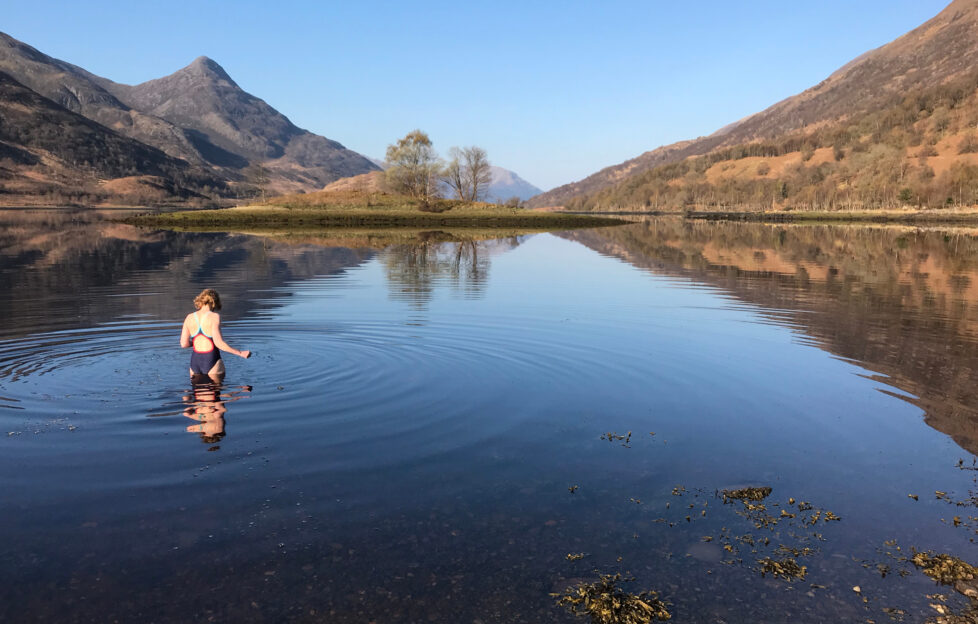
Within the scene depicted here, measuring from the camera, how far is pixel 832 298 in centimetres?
3238

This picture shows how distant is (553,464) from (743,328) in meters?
16.4

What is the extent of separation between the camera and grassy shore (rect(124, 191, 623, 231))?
119750mm

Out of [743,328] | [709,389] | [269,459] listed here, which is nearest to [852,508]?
[709,389]

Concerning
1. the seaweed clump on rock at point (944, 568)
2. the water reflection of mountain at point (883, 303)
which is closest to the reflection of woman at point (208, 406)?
the seaweed clump on rock at point (944, 568)

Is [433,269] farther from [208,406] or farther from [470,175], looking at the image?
[470,175]

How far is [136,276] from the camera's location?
3953 cm

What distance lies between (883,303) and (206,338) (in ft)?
97.3

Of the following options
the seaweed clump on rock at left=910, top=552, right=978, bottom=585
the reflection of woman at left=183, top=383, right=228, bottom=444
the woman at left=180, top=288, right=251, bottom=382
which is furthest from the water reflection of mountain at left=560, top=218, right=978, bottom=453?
the woman at left=180, top=288, right=251, bottom=382

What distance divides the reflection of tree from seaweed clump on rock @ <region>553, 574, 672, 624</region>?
72.1 feet

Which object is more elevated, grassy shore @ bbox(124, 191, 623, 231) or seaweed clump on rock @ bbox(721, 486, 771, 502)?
grassy shore @ bbox(124, 191, 623, 231)

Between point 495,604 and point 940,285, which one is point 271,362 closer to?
point 495,604

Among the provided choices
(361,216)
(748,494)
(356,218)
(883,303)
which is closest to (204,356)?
(748,494)

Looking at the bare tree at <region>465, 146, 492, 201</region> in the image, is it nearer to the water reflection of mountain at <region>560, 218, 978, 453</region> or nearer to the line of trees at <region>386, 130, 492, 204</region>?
the line of trees at <region>386, 130, 492, 204</region>

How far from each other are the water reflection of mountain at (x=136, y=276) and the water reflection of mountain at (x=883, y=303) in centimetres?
2317
